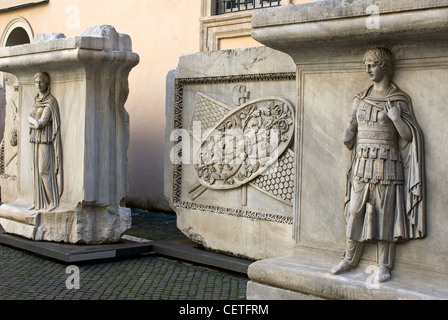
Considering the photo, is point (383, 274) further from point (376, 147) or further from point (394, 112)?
point (394, 112)

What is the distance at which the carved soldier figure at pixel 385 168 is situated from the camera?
12.6ft

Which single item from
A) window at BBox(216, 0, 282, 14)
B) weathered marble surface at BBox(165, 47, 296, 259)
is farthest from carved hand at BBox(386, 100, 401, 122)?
window at BBox(216, 0, 282, 14)

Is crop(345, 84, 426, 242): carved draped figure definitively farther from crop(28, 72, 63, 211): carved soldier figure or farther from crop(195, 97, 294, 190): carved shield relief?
crop(28, 72, 63, 211): carved soldier figure

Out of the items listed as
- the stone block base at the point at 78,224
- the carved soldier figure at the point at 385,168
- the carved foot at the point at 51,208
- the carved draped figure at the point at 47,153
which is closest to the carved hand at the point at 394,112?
the carved soldier figure at the point at 385,168

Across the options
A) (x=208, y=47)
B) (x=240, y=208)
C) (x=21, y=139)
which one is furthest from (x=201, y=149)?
(x=208, y=47)

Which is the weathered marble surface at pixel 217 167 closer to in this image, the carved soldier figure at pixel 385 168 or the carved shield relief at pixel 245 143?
the carved shield relief at pixel 245 143

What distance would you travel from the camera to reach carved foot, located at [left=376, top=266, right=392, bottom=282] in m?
3.90

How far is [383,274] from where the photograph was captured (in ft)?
12.8

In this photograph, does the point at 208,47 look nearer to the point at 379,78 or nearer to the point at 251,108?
the point at 251,108

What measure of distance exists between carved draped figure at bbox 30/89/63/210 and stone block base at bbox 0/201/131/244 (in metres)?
0.15

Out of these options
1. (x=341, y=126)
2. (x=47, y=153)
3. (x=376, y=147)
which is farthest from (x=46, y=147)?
(x=376, y=147)

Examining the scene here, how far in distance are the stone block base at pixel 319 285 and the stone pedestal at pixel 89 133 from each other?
2.56 metres
